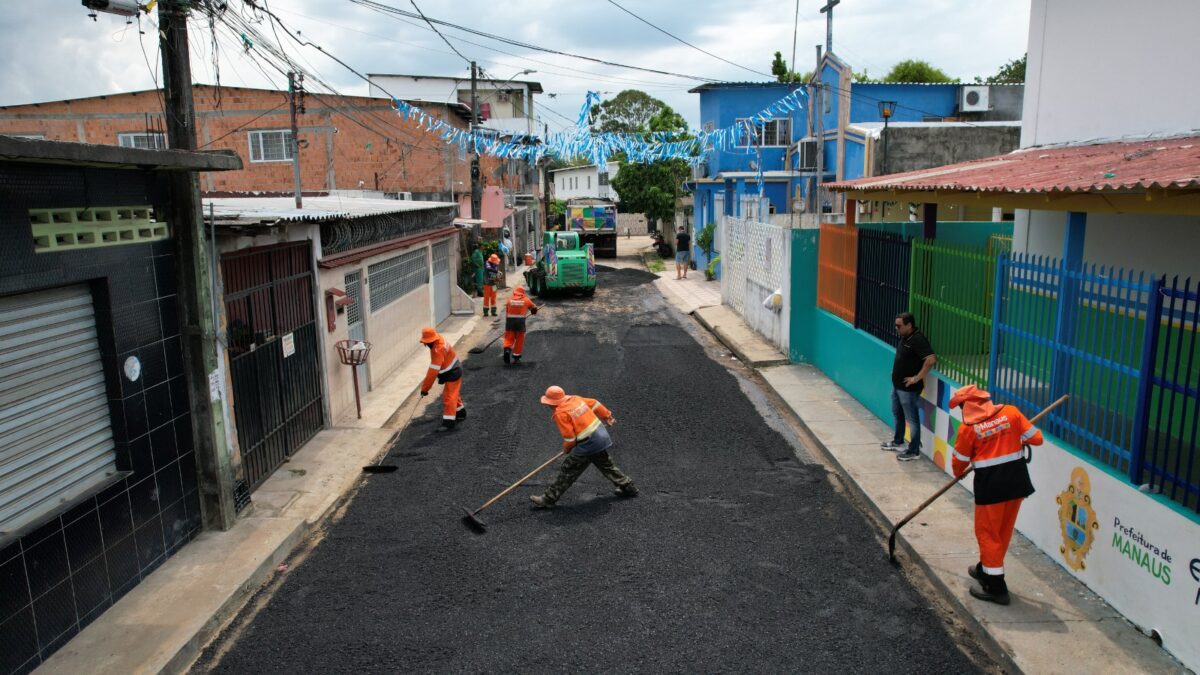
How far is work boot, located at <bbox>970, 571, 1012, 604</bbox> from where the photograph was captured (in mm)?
5980

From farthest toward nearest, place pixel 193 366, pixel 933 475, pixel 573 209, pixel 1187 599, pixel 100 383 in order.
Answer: pixel 573 209 → pixel 933 475 → pixel 193 366 → pixel 100 383 → pixel 1187 599

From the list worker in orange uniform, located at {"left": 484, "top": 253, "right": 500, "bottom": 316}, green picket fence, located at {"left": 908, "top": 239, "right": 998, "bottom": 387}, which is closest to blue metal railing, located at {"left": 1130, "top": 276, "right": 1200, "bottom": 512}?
green picket fence, located at {"left": 908, "top": 239, "right": 998, "bottom": 387}

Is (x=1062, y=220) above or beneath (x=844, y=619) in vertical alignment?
above

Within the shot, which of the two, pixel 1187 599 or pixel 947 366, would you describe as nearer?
pixel 1187 599

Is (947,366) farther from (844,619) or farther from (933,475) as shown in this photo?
(844,619)

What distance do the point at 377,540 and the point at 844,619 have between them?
13.7ft

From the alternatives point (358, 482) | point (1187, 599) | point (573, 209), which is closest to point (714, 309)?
point (358, 482)

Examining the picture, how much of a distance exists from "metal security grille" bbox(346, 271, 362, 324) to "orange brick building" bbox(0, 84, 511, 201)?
632 inches

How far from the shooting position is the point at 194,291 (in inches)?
286

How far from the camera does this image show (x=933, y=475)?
8.79 meters

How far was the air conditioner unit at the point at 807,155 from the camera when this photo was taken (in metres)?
26.8

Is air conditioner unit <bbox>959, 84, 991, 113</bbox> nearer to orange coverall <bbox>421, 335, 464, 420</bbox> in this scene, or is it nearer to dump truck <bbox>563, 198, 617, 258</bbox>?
dump truck <bbox>563, 198, 617, 258</bbox>

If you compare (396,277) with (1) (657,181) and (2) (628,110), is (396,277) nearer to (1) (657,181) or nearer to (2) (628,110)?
(1) (657,181)

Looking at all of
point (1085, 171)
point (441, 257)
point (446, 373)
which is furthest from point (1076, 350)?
point (441, 257)
